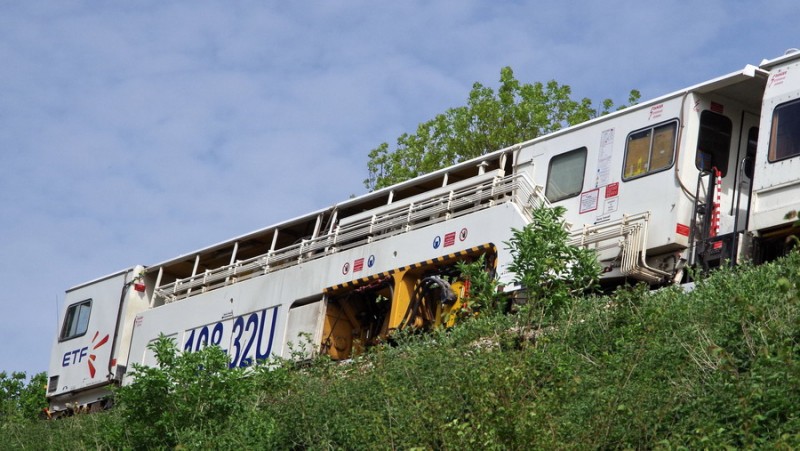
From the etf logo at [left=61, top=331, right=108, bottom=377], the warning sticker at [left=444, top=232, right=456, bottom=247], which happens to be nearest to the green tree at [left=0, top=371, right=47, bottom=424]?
the etf logo at [left=61, top=331, right=108, bottom=377]

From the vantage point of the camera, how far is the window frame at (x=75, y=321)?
87.2 feet

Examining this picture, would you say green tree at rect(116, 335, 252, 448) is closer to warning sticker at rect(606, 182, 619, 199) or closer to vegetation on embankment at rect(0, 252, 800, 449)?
vegetation on embankment at rect(0, 252, 800, 449)

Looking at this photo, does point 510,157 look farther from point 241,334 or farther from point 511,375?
point 511,375

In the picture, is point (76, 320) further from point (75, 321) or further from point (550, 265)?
point (550, 265)

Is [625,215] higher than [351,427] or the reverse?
higher

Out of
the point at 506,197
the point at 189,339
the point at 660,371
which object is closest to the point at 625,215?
the point at 506,197

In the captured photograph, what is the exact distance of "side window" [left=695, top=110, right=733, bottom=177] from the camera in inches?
672

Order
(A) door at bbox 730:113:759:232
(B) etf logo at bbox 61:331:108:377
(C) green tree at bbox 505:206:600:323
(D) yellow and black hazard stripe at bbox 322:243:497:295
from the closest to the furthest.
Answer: (C) green tree at bbox 505:206:600:323 → (A) door at bbox 730:113:759:232 → (D) yellow and black hazard stripe at bbox 322:243:497:295 → (B) etf logo at bbox 61:331:108:377

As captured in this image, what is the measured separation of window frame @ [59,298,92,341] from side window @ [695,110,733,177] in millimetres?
14040

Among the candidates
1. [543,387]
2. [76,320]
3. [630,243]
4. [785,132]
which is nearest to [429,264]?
[630,243]

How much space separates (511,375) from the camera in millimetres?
11938

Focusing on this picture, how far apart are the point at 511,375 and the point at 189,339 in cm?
1252

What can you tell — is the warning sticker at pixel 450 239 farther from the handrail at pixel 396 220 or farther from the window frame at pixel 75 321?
the window frame at pixel 75 321

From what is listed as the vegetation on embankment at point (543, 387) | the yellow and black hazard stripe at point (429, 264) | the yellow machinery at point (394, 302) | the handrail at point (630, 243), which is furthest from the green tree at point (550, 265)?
the yellow and black hazard stripe at point (429, 264)
